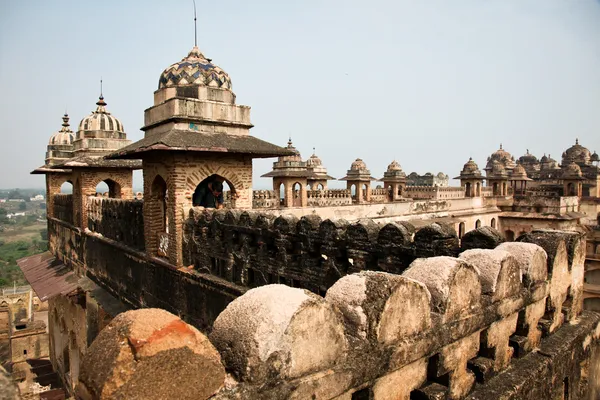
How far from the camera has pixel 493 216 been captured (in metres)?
27.2

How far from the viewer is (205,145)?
880cm

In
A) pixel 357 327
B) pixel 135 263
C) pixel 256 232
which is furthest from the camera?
pixel 135 263

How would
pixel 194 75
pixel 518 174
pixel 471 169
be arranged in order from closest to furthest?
pixel 194 75 → pixel 471 169 → pixel 518 174

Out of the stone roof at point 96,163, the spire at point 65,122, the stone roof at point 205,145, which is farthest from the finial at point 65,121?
the stone roof at point 205,145

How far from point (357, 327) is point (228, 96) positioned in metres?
8.37

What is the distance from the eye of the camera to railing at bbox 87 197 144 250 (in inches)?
432

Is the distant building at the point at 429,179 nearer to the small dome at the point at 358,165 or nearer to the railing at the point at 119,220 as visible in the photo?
the small dome at the point at 358,165

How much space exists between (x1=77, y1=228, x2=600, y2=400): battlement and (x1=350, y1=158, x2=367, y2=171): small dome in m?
25.0

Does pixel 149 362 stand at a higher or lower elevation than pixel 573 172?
lower

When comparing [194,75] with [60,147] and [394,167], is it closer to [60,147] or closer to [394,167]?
[60,147]

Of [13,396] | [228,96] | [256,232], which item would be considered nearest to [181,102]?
[228,96]

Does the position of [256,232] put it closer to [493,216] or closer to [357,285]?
[357,285]

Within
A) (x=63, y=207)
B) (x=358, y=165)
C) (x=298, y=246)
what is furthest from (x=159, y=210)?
(x=358, y=165)

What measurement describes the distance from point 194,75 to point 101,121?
8.92m
